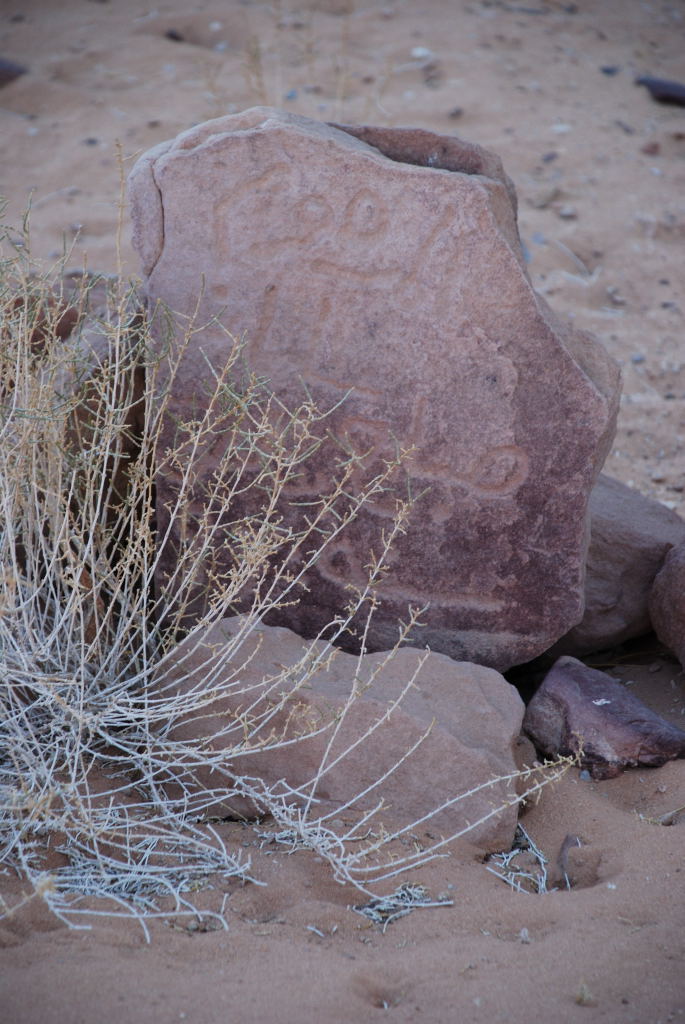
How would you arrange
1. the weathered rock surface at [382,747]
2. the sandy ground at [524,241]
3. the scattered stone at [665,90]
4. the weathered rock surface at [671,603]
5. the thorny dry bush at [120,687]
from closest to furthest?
the sandy ground at [524,241] < the thorny dry bush at [120,687] < the weathered rock surface at [382,747] < the weathered rock surface at [671,603] < the scattered stone at [665,90]

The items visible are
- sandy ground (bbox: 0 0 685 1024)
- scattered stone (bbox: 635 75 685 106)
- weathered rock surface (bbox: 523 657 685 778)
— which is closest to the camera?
sandy ground (bbox: 0 0 685 1024)

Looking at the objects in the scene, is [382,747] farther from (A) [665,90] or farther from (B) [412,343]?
(A) [665,90]

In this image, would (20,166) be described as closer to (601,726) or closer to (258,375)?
(258,375)

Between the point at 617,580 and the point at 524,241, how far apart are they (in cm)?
263

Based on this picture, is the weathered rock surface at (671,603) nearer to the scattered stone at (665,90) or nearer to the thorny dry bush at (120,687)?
the thorny dry bush at (120,687)

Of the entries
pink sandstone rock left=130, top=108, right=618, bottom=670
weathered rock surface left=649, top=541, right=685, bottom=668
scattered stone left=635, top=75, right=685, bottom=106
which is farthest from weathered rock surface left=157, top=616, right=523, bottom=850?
scattered stone left=635, top=75, right=685, bottom=106

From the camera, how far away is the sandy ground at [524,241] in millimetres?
1802

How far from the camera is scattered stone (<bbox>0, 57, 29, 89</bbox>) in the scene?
6.41 metres

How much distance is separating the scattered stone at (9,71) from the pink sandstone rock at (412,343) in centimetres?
424

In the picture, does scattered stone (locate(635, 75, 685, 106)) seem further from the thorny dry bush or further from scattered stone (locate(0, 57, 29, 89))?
the thorny dry bush

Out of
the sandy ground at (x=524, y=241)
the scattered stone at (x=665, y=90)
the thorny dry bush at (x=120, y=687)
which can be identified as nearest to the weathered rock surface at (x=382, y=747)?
the thorny dry bush at (x=120, y=687)

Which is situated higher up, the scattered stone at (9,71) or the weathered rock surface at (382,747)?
the scattered stone at (9,71)

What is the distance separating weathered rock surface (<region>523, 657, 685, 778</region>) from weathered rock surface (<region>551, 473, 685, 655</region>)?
0.39m

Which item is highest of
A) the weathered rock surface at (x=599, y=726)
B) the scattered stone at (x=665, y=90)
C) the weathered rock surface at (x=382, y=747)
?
the scattered stone at (x=665, y=90)
